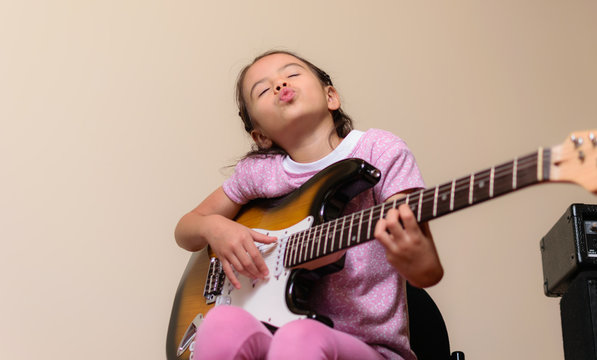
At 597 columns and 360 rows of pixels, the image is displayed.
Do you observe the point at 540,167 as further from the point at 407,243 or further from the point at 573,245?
the point at 573,245

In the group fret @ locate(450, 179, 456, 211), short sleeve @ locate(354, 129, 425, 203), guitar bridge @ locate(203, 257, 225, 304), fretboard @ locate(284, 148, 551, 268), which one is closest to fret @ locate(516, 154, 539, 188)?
fretboard @ locate(284, 148, 551, 268)

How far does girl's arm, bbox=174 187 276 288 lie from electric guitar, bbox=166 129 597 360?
2 centimetres

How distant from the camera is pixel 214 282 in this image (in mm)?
1309

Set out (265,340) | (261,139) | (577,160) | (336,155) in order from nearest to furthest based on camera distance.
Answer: (577,160) → (265,340) → (336,155) → (261,139)

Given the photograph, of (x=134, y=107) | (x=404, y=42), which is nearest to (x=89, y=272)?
(x=134, y=107)

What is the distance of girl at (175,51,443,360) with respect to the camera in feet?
3.26

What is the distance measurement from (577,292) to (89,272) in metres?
1.20

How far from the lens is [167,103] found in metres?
2.04

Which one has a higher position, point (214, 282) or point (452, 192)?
point (452, 192)

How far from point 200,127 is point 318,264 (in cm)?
102

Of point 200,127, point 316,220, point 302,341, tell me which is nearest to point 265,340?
point 302,341

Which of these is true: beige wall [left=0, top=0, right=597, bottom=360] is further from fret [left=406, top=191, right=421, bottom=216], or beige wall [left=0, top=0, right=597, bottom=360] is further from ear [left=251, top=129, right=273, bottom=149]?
fret [left=406, top=191, right=421, bottom=216]

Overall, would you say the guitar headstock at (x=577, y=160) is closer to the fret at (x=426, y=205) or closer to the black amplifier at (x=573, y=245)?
the fret at (x=426, y=205)

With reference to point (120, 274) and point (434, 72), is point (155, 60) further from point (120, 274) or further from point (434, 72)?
point (434, 72)
